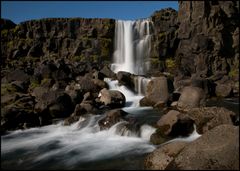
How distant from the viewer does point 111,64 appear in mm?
58312

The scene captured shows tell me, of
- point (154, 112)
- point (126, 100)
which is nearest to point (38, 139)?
point (154, 112)

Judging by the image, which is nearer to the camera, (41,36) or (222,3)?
(222,3)

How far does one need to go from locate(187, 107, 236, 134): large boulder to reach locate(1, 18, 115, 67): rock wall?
1622 inches

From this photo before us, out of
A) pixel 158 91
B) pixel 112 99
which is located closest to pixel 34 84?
pixel 112 99

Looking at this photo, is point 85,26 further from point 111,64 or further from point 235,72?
point 235,72

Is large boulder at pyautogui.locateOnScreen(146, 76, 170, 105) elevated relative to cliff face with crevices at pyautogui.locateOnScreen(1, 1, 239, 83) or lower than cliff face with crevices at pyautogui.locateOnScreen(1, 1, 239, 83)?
lower

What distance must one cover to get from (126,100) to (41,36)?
33.3 metres

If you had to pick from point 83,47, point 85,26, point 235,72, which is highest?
point 85,26

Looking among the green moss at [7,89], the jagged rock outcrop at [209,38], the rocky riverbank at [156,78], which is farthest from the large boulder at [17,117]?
the jagged rock outcrop at [209,38]

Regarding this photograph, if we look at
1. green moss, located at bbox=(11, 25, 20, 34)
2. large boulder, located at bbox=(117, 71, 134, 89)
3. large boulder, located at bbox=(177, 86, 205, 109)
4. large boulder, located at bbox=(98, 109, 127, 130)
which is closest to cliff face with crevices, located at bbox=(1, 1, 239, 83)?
green moss, located at bbox=(11, 25, 20, 34)

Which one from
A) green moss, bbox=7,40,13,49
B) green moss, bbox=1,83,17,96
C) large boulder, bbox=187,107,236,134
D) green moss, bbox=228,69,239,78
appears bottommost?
large boulder, bbox=187,107,236,134

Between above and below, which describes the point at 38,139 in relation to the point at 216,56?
below

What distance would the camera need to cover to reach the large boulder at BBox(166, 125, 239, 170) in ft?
40.1

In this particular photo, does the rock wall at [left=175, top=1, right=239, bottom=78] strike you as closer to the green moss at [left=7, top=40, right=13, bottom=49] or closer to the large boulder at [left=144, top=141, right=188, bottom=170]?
the green moss at [left=7, top=40, right=13, bottom=49]
